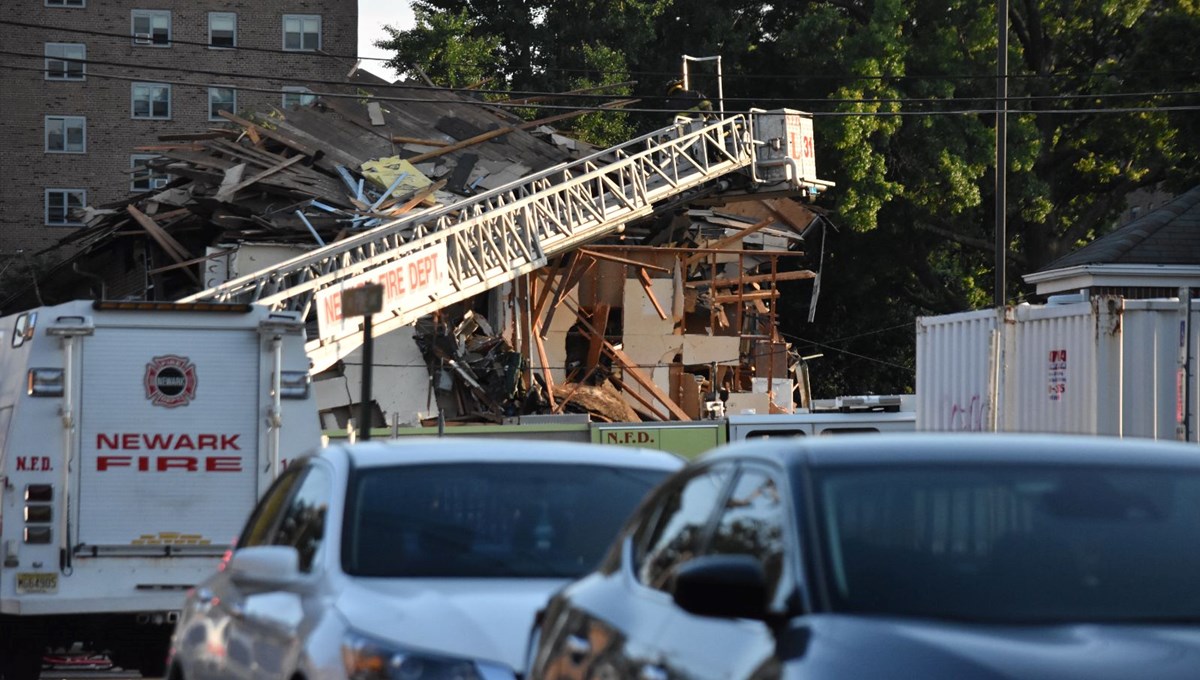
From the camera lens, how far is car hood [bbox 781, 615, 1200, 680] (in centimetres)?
381

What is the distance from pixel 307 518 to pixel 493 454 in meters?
0.82

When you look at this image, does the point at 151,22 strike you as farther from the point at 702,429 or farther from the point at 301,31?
the point at 702,429

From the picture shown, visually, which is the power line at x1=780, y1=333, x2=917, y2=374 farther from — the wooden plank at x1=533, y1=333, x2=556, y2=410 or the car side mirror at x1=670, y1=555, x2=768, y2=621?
the car side mirror at x1=670, y1=555, x2=768, y2=621

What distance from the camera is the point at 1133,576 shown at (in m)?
4.52

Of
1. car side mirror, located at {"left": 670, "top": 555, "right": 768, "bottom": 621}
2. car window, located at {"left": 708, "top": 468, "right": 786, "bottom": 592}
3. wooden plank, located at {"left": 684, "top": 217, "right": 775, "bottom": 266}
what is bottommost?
car side mirror, located at {"left": 670, "top": 555, "right": 768, "bottom": 621}

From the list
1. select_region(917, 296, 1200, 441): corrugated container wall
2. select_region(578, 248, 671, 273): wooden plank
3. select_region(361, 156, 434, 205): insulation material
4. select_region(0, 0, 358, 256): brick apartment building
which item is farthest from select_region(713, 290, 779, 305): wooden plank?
select_region(0, 0, 358, 256): brick apartment building

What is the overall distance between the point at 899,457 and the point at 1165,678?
1.18 m

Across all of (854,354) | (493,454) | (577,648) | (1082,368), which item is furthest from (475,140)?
(577,648)

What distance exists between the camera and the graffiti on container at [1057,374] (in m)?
15.1

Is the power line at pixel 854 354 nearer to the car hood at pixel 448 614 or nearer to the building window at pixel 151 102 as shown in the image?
the building window at pixel 151 102

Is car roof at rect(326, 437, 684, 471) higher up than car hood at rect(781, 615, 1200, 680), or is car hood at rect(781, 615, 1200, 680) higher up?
car roof at rect(326, 437, 684, 471)

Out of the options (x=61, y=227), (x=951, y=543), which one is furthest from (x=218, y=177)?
(x=61, y=227)

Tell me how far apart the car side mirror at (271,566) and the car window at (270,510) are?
2.62ft

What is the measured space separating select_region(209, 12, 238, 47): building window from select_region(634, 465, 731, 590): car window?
207 ft
